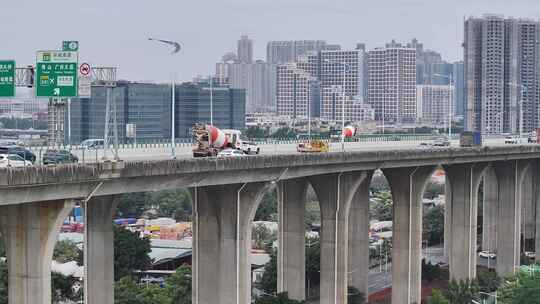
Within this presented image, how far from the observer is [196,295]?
5428 centimetres

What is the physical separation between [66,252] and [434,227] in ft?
156

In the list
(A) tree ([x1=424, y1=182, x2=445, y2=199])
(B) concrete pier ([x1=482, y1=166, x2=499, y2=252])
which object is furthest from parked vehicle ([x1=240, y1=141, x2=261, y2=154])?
(A) tree ([x1=424, y1=182, x2=445, y2=199])

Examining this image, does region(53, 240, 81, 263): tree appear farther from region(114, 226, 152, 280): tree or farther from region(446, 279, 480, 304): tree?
region(446, 279, 480, 304): tree

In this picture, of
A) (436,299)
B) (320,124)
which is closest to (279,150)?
(436,299)

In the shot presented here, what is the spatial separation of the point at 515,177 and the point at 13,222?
62.1m

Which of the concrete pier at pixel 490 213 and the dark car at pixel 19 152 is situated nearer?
the dark car at pixel 19 152

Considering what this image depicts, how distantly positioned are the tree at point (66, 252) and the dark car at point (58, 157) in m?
41.9

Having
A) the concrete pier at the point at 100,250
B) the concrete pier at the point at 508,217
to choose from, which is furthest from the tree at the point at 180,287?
the concrete pier at the point at 508,217

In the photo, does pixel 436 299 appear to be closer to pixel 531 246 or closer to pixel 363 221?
pixel 363 221

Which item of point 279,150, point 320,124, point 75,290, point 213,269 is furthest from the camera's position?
point 320,124

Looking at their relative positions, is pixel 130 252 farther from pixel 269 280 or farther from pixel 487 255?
pixel 487 255

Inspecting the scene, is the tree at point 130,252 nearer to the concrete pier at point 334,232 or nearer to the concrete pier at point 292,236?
the concrete pier at point 292,236

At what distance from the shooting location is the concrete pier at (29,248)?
1503 inches

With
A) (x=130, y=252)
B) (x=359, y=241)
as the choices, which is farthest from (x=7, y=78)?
(x=130, y=252)
